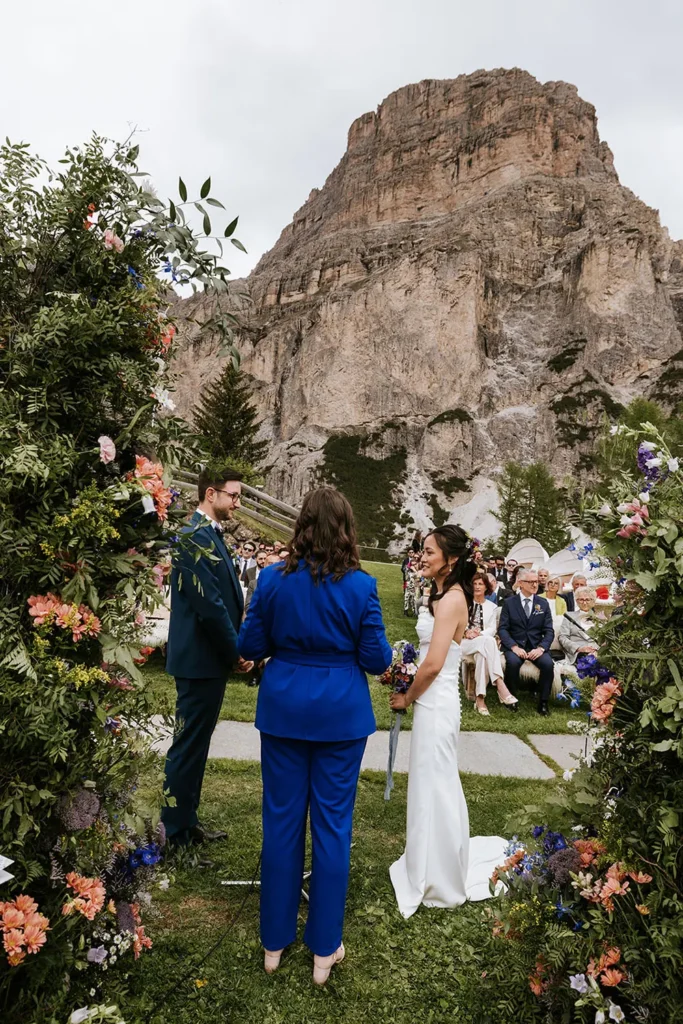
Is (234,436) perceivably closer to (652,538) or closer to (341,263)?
(652,538)

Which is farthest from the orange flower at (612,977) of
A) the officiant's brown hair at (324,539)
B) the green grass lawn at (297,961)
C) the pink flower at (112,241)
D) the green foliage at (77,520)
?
the pink flower at (112,241)

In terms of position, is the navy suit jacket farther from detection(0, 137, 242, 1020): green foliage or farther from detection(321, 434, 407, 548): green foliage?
detection(321, 434, 407, 548): green foliage

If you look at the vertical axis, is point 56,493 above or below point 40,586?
above

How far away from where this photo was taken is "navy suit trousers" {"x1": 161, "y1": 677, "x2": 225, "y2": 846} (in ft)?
12.0

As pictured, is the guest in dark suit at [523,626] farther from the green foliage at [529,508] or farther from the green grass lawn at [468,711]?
the green foliage at [529,508]

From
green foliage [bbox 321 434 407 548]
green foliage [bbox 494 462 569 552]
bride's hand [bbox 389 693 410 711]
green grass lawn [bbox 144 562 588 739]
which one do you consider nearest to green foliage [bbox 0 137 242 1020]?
bride's hand [bbox 389 693 410 711]

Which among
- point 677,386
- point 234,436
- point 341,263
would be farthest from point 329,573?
point 341,263

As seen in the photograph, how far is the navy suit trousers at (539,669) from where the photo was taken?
8250 mm

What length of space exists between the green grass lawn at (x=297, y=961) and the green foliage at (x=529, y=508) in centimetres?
3550

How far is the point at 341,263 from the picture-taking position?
112 metres

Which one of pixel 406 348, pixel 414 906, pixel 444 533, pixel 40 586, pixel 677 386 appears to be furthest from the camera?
pixel 406 348

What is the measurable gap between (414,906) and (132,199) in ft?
12.8

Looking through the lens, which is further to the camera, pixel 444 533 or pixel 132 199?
pixel 444 533

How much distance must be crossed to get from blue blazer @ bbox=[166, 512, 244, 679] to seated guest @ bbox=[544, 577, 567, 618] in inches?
298
